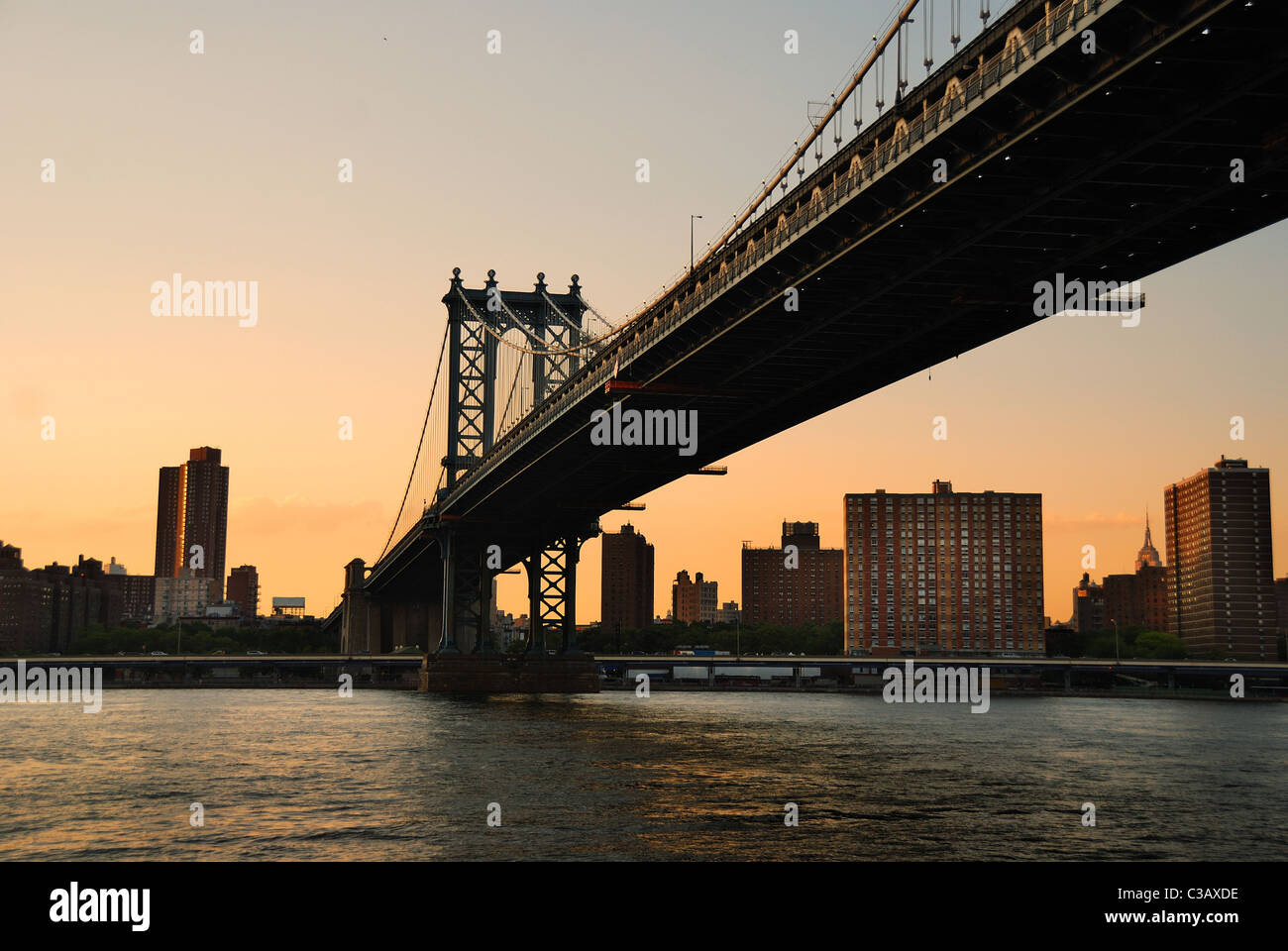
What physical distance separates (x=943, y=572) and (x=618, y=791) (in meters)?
168

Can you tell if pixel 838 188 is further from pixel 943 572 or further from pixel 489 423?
pixel 943 572

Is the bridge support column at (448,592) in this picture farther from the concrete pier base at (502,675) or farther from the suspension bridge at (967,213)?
the suspension bridge at (967,213)

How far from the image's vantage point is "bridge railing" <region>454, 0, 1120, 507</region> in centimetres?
2450

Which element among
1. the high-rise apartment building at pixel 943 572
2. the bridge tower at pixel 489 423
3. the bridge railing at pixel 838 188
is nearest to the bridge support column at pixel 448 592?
the bridge tower at pixel 489 423

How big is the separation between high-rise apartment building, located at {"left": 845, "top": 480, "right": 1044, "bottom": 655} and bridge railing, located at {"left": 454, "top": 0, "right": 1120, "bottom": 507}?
140 m

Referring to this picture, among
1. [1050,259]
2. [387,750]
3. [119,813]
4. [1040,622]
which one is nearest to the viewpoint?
[119,813]

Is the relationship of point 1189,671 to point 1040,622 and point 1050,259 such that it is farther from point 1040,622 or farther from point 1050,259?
point 1050,259

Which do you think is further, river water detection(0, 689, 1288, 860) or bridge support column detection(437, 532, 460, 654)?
bridge support column detection(437, 532, 460, 654)

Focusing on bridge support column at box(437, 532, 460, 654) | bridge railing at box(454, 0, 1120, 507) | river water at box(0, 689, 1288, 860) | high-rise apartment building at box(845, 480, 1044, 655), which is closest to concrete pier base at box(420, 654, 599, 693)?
bridge support column at box(437, 532, 460, 654)

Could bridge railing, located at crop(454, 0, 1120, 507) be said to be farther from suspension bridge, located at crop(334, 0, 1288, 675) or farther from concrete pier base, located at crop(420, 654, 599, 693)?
concrete pier base, located at crop(420, 654, 599, 693)

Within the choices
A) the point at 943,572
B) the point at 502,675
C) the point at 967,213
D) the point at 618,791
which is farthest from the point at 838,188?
the point at 943,572

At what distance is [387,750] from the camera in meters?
45.5

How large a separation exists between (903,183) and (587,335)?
67.0 metres
